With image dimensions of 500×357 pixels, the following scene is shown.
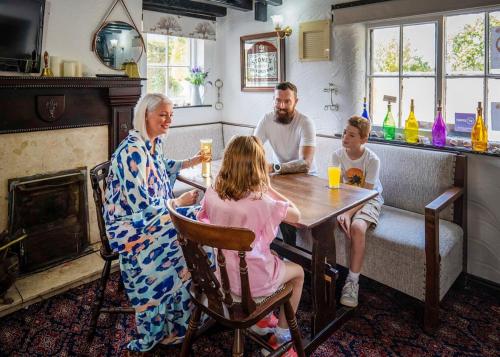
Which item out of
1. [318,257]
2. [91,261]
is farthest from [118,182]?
[91,261]

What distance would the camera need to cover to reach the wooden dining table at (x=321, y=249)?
1.97 meters

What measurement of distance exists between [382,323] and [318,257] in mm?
647

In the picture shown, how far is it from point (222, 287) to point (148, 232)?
1.87 ft

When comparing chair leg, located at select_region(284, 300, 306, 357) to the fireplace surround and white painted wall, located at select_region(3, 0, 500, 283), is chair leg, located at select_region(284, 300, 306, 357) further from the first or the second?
the fireplace surround

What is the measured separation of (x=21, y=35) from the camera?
2.70 m

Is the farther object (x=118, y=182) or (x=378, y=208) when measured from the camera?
(x=378, y=208)

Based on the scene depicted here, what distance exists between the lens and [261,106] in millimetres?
4211

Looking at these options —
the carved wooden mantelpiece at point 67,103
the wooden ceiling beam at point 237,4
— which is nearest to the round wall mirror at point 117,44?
the carved wooden mantelpiece at point 67,103

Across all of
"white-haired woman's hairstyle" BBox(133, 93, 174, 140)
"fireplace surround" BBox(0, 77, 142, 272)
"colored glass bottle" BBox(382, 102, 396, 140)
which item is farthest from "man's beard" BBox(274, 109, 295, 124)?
"fireplace surround" BBox(0, 77, 142, 272)

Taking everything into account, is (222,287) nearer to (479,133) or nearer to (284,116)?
(284,116)

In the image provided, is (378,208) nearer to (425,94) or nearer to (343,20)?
(425,94)

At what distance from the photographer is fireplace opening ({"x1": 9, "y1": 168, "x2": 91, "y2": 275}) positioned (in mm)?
2779

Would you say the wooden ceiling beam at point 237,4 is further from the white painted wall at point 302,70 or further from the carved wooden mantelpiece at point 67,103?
the carved wooden mantelpiece at point 67,103

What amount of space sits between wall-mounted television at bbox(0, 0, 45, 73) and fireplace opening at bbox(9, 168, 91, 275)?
2.59 ft
